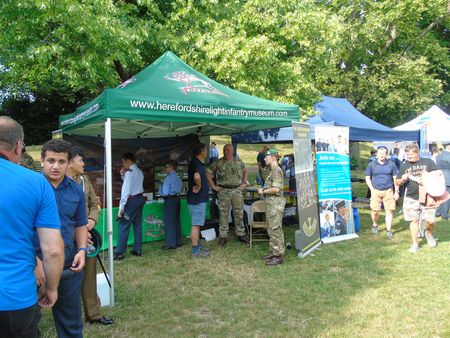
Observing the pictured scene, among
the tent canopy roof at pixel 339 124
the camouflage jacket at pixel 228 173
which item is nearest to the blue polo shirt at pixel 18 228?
the camouflage jacket at pixel 228 173

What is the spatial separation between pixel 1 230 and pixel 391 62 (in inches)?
785

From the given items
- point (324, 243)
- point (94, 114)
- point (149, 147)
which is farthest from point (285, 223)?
→ point (94, 114)

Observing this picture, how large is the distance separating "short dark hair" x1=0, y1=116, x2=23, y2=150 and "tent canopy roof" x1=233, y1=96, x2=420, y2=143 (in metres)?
7.26

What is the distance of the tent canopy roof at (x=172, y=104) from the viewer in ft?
14.9

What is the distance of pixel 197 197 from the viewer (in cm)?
601

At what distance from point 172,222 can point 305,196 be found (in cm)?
236

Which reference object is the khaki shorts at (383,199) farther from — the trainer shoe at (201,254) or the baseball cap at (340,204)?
the trainer shoe at (201,254)

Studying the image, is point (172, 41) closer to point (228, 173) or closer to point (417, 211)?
point (228, 173)

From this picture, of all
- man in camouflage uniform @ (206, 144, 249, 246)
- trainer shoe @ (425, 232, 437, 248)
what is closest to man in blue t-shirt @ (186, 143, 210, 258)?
man in camouflage uniform @ (206, 144, 249, 246)

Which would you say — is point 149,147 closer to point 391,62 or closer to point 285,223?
point 285,223

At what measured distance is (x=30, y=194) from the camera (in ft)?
5.40

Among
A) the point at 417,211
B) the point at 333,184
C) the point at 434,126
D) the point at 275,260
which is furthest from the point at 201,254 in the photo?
the point at 434,126

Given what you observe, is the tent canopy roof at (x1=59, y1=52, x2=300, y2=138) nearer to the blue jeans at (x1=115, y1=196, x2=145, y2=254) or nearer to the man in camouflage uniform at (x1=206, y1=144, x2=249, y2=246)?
the man in camouflage uniform at (x1=206, y1=144, x2=249, y2=246)

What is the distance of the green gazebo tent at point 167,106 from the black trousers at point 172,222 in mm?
1576
